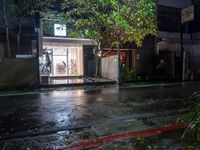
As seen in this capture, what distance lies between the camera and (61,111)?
329 inches

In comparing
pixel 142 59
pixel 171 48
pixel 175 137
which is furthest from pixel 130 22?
pixel 175 137

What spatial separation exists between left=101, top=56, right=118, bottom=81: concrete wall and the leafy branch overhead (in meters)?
1.46

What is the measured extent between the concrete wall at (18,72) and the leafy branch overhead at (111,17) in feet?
15.9

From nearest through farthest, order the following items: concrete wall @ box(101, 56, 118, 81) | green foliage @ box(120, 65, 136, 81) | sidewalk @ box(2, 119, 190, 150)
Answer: sidewalk @ box(2, 119, 190, 150)
concrete wall @ box(101, 56, 118, 81)
green foliage @ box(120, 65, 136, 81)

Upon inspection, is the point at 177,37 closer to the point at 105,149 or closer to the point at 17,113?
the point at 17,113

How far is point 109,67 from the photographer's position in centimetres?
1972

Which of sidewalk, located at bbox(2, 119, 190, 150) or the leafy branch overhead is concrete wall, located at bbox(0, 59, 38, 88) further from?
sidewalk, located at bbox(2, 119, 190, 150)

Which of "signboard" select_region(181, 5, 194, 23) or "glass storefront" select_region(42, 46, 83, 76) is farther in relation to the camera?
"glass storefront" select_region(42, 46, 83, 76)

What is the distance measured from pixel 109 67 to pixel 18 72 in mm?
7065

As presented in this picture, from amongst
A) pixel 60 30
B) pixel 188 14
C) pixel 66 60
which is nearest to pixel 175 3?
pixel 188 14

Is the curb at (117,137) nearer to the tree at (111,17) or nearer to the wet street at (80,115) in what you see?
the wet street at (80,115)

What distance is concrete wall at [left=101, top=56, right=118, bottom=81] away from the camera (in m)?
18.5

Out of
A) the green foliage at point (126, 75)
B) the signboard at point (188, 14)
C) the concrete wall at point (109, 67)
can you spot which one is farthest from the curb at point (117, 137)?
the signboard at point (188, 14)

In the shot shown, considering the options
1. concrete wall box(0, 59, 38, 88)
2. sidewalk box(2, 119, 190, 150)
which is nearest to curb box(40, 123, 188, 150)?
sidewalk box(2, 119, 190, 150)
